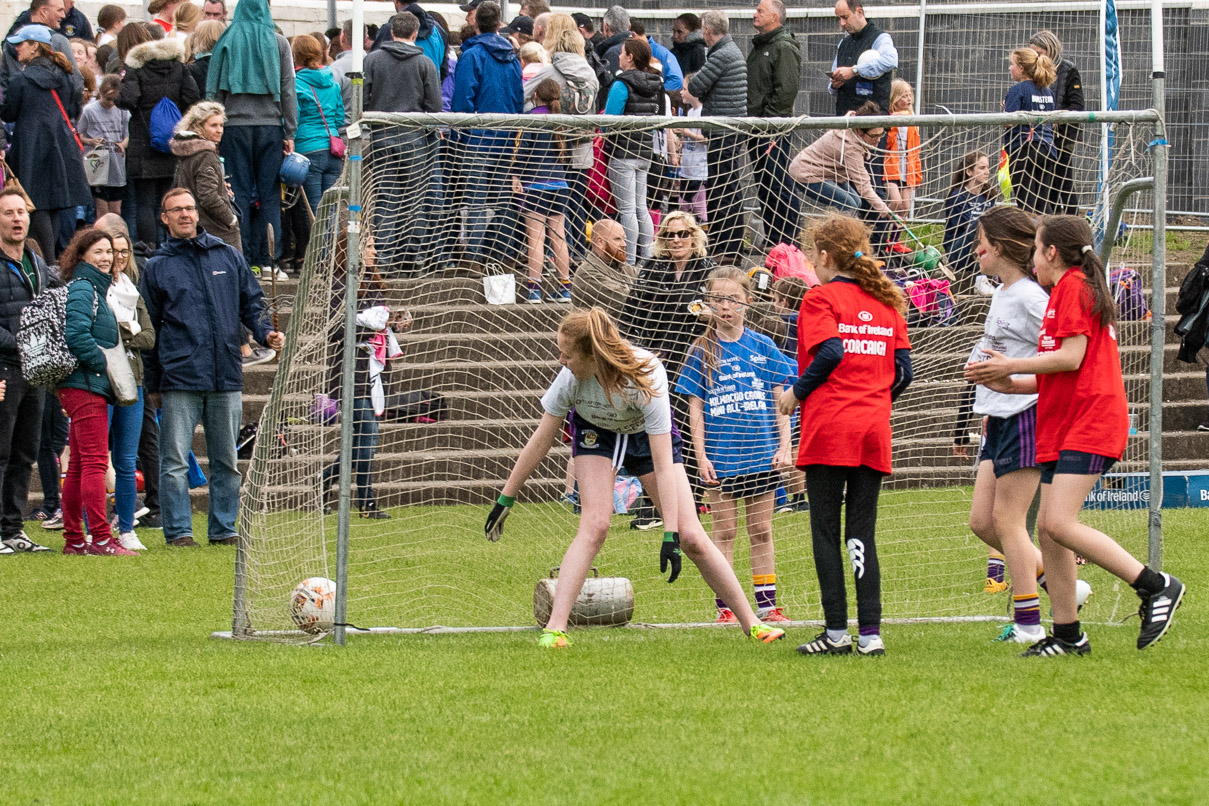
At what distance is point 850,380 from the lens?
681cm

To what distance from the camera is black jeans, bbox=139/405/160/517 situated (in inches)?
483

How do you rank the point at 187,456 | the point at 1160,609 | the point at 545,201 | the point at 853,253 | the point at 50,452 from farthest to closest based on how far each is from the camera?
the point at 50,452 < the point at 545,201 < the point at 187,456 < the point at 853,253 < the point at 1160,609

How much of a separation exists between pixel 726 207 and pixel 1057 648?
18.4ft

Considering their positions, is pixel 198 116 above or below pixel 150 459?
above

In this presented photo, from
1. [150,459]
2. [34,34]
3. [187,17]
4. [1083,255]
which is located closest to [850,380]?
[1083,255]

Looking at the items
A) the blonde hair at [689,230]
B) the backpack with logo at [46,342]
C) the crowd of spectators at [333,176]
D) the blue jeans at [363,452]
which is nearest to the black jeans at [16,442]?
the crowd of spectators at [333,176]

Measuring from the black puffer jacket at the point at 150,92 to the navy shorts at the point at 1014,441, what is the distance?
30.8ft

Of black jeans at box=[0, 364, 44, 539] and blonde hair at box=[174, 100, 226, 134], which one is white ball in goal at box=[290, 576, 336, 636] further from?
blonde hair at box=[174, 100, 226, 134]

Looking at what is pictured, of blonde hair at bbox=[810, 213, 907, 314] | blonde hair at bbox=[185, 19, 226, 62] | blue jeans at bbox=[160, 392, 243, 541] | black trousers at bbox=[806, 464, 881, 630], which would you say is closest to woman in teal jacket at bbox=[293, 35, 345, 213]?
blonde hair at bbox=[185, 19, 226, 62]

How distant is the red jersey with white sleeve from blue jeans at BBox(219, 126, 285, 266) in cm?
953

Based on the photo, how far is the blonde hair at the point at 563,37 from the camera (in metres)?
15.5

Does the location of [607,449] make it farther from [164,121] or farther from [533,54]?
[533,54]

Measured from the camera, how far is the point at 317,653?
7352 mm

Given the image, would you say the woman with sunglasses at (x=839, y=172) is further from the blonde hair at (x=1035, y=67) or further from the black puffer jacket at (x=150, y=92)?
the black puffer jacket at (x=150, y=92)
